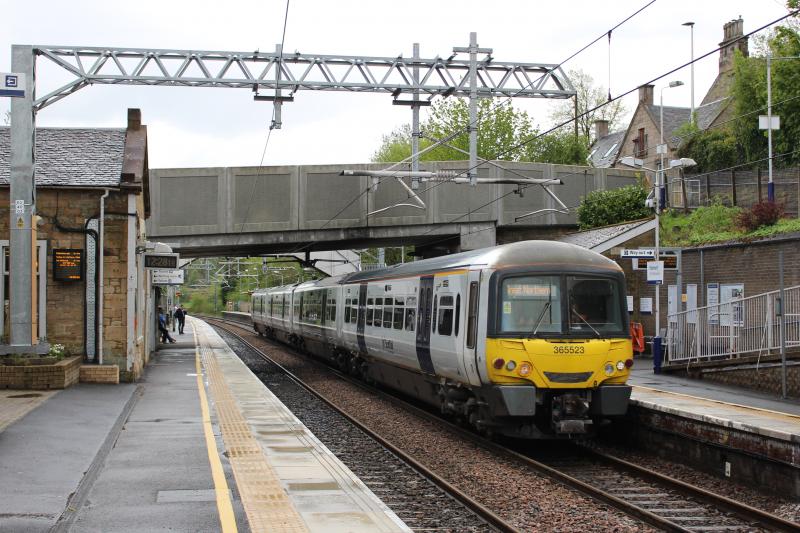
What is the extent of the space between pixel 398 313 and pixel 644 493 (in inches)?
310

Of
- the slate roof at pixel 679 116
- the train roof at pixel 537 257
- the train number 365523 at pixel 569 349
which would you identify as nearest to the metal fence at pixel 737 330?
the train roof at pixel 537 257

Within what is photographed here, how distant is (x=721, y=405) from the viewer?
13.6 meters

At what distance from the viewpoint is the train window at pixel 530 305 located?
474 inches

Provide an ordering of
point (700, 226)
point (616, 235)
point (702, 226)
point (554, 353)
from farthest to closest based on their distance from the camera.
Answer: point (700, 226)
point (702, 226)
point (616, 235)
point (554, 353)

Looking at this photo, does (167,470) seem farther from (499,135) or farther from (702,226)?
(499,135)

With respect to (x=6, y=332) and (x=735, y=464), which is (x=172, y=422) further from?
(x=735, y=464)

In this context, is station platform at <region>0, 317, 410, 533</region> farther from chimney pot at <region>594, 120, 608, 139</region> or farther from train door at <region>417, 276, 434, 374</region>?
chimney pot at <region>594, 120, 608, 139</region>

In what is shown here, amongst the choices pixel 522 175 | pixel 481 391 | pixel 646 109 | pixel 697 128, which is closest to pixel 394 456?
pixel 481 391

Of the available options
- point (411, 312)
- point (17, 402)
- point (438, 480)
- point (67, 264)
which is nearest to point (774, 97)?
point (411, 312)

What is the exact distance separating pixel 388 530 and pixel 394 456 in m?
4.83

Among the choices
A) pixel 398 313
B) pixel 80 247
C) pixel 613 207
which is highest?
pixel 613 207

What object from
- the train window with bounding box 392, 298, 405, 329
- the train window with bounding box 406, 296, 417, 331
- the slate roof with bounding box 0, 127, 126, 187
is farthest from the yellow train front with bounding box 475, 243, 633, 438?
the slate roof with bounding box 0, 127, 126, 187

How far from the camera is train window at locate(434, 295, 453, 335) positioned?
13.7 meters

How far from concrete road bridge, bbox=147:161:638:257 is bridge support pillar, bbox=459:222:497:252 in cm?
4
